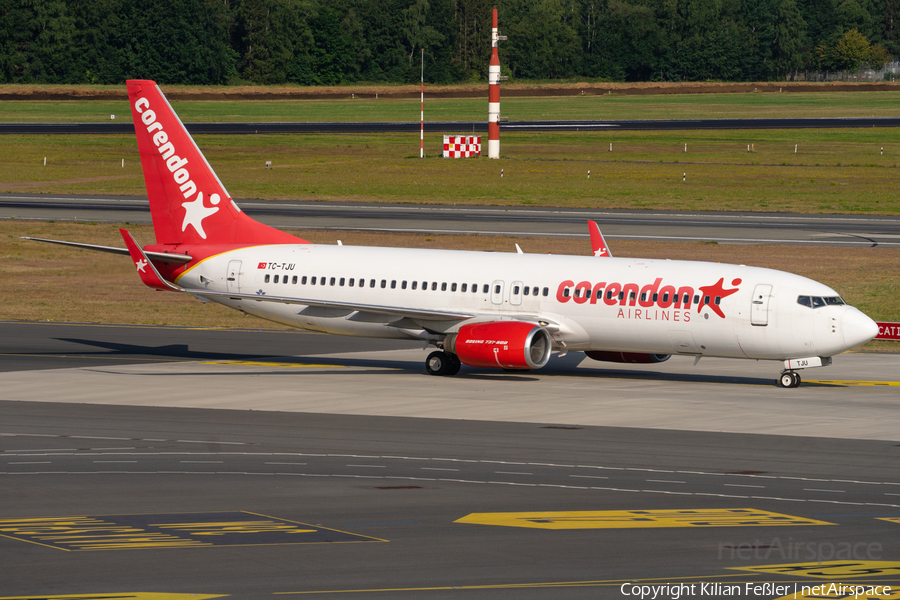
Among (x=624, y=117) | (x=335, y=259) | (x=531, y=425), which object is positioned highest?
(x=624, y=117)

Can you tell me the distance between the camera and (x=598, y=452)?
2830cm

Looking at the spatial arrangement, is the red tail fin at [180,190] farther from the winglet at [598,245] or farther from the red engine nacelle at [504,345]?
the winglet at [598,245]

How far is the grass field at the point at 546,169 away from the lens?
322 feet

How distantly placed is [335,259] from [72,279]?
88.6 ft

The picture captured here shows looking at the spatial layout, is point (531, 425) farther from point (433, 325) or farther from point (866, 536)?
point (866, 536)

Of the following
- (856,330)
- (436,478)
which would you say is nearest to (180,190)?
(436,478)

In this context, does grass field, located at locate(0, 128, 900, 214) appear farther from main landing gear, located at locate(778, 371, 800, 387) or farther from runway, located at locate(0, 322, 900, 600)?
runway, located at locate(0, 322, 900, 600)

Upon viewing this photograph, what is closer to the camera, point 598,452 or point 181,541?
point 181,541

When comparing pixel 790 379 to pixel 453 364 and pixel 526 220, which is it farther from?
pixel 526 220

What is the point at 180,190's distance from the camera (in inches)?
1756

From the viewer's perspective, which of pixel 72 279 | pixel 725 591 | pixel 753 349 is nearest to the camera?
pixel 725 591

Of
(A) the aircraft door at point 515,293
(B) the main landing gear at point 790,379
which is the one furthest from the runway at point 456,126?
(B) the main landing gear at point 790,379

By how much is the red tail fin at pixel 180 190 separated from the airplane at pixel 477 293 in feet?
0.16

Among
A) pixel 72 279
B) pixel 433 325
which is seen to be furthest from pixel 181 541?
pixel 72 279
